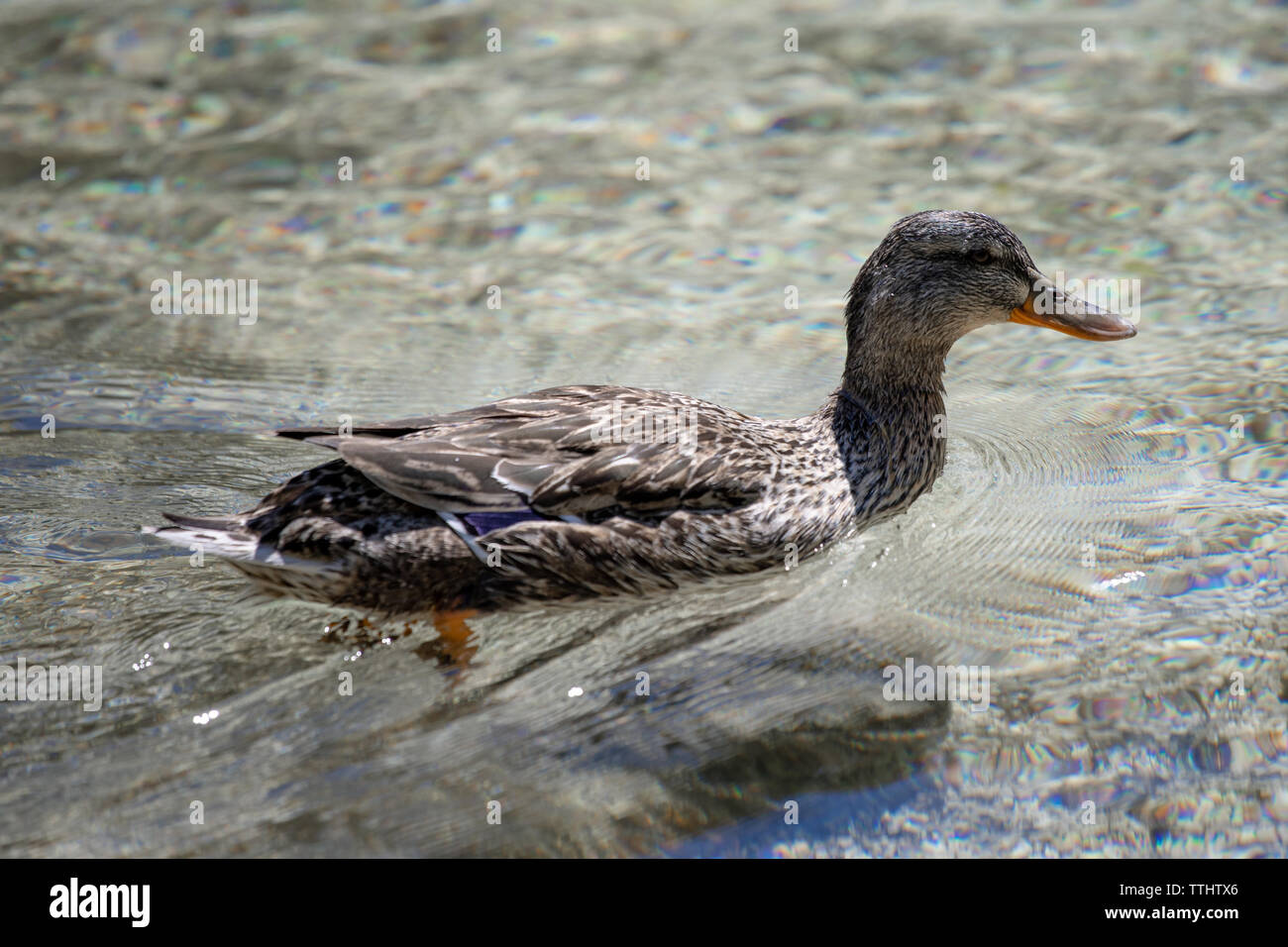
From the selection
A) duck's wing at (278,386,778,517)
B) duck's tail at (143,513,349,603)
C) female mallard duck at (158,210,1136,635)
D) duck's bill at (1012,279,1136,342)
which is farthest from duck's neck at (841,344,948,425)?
duck's tail at (143,513,349,603)

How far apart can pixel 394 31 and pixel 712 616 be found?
6.90 m

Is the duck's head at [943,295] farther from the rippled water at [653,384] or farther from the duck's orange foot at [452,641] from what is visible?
the duck's orange foot at [452,641]

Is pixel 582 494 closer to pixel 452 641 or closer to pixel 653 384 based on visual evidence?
pixel 452 641

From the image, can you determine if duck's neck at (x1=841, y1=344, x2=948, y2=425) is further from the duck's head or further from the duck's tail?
the duck's tail

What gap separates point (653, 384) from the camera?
654 cm

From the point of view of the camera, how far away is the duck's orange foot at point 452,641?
4.65 metres

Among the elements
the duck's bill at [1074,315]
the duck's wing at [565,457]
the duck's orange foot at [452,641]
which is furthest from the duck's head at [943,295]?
the duck's orange foot at [452,641]

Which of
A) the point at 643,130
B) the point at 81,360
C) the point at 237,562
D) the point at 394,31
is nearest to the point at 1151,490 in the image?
the point at 237,562

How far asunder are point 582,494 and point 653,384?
1.89m

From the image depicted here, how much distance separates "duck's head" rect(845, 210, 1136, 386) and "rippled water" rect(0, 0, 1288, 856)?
67cm

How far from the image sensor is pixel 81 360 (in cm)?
686

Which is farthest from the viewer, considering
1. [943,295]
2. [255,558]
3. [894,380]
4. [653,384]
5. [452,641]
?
[653,384]

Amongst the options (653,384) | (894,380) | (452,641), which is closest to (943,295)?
(894,380)

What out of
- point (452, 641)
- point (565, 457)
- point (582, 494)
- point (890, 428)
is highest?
point (890, 428)
